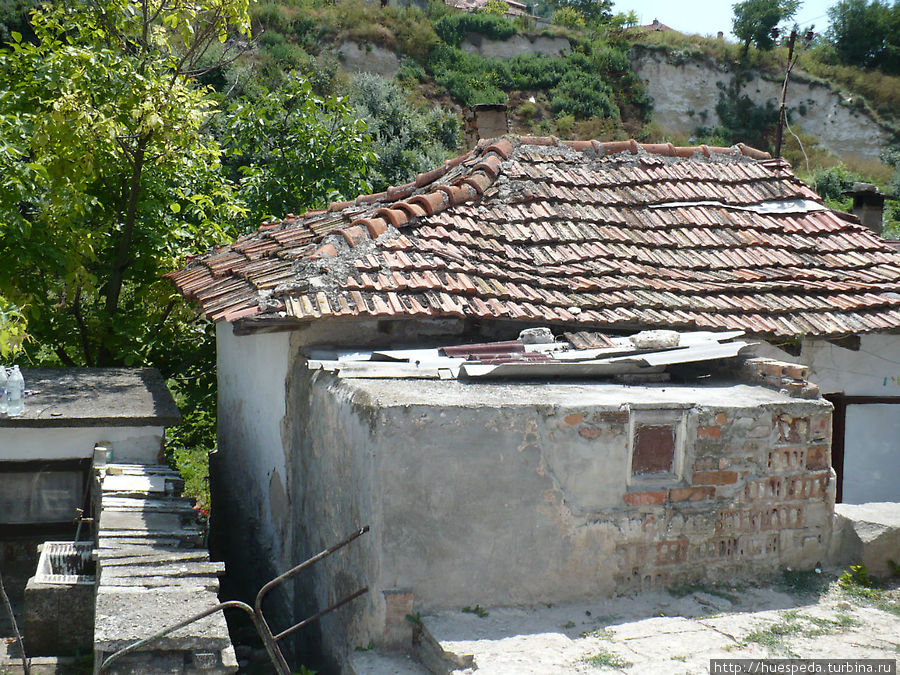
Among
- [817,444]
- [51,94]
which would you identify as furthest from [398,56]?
[817,444]

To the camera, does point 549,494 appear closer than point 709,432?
Yes

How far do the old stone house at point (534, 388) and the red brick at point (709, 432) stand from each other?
2 cm

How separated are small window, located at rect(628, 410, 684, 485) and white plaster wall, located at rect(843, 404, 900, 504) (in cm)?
374

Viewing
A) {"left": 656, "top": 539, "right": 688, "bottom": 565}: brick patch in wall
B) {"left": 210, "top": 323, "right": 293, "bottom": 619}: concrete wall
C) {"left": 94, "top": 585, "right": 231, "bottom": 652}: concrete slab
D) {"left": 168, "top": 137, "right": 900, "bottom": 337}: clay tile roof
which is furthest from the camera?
{"left": 210, "top": 323, "right": 293, "bottom": 619}: concrete wall

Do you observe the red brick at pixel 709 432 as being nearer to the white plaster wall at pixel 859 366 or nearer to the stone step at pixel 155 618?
the stone step at pixel 155 618

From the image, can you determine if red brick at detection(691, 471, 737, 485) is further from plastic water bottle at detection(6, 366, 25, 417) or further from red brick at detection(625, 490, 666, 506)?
plastic water bottle at detection(6, 366, 25, 417)

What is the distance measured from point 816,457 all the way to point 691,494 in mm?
858

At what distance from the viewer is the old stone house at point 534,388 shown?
14.0 ft

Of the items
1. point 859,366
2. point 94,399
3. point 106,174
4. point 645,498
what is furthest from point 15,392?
point 859,366

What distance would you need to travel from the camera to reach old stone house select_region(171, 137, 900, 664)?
4.28 metres

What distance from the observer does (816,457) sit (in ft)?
15.9

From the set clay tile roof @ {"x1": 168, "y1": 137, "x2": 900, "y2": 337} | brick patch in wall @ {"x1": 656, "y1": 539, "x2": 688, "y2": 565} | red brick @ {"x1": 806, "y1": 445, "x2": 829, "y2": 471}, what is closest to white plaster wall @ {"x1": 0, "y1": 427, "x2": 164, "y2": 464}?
clay tile roof @ {"x1": 168, "y1": 137, "x2": 900, "y2": 337}

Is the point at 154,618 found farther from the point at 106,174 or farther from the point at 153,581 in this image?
the point at 106,174

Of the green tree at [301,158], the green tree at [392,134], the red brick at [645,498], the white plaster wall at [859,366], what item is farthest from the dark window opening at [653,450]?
the green tree at [392,134]
